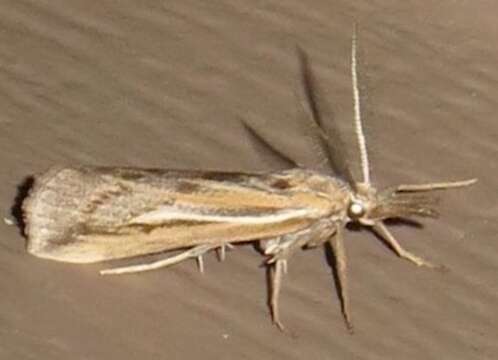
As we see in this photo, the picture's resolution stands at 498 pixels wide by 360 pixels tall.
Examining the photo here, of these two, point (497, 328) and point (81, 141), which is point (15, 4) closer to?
point (81, 141)

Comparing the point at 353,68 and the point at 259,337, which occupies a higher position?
the point at 353,68

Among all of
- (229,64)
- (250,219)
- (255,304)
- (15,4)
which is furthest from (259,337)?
(15,4)

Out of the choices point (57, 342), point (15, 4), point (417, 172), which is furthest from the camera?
point (15, 4)

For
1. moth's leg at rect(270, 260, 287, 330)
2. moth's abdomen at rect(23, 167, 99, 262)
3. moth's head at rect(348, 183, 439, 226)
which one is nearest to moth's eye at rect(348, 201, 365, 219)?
moth's head at rect(348, 183, 439, 226)

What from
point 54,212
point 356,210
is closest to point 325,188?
point 356,210

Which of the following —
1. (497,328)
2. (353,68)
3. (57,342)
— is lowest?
(57,342)

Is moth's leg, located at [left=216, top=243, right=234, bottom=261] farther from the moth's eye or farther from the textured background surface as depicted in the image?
the moth's eye

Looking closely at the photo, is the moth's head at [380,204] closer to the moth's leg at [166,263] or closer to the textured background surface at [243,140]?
the textured background surface at [243,140]
